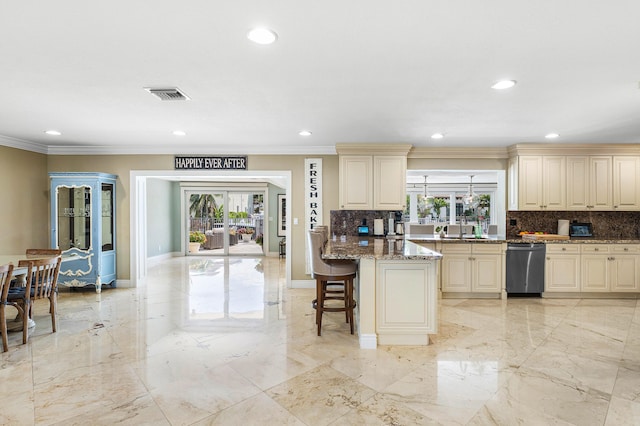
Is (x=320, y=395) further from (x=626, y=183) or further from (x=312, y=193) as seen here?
(x=626, y=183)

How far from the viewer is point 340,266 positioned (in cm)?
360

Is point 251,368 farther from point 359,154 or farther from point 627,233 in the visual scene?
point 627,233

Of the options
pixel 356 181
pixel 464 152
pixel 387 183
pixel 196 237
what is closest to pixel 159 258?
pixel 196 237

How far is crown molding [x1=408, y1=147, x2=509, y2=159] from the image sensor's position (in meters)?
5.62

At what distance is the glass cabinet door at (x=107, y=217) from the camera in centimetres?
561

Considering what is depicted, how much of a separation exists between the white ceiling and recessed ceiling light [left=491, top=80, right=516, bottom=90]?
0.29ft

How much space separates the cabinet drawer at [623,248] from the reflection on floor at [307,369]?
0.93 meters

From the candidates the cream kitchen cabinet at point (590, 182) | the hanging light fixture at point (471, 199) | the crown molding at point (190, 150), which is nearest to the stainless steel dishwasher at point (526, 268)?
the cream kitchen cabinet at point (590, 182)

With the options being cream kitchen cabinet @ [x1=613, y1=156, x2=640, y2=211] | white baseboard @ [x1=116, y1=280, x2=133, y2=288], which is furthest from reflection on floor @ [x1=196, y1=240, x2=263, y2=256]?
cream kitchen cabinet @ [x1=613, y1=156, x2=640, y2=211]

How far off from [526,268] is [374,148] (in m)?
2.91

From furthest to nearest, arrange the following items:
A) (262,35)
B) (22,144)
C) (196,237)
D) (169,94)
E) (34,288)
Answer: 1. (196,237)
2. (22,144)
3. (34,288)
4. (169,94)
5. (262,35)

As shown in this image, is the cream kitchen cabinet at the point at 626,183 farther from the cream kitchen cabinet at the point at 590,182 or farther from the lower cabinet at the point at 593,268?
the lower cabinet at the point at 593,268

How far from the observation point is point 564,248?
511cm

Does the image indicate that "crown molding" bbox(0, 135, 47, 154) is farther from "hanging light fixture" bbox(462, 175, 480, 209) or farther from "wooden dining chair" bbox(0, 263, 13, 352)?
"hanging light fixture" bbox(462, 175, 480, 209)
